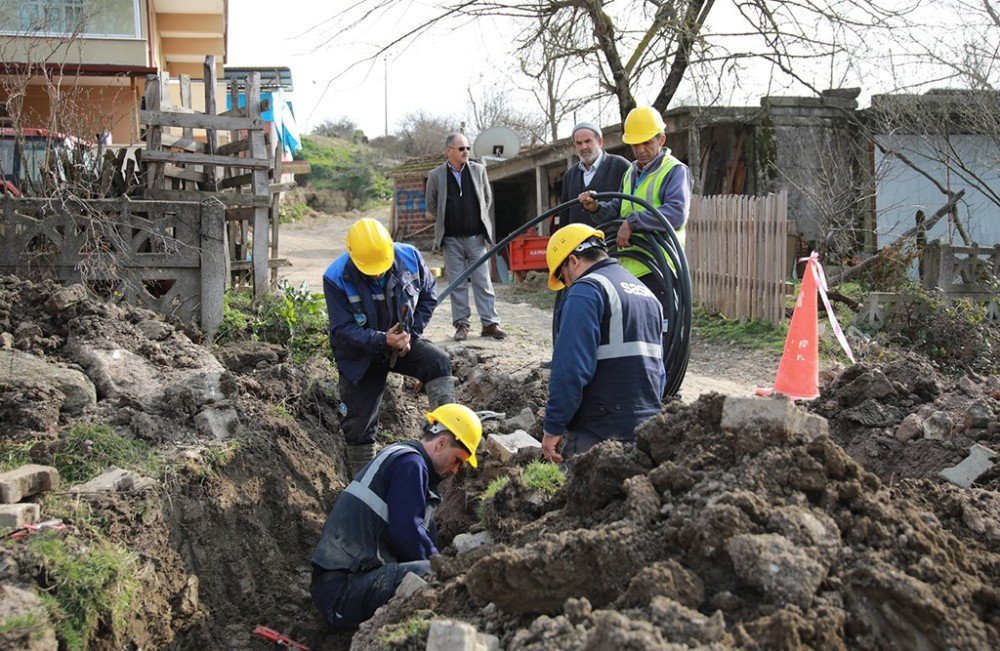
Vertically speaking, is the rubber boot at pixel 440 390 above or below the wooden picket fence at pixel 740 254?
below

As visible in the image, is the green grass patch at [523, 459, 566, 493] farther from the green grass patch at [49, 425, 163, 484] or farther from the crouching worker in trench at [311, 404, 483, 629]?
the green grass patch at [49, 425, 163, 484]

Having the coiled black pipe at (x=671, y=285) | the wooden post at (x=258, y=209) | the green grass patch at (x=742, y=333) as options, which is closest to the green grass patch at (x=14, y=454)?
the wooden post at (x=258, y=209)

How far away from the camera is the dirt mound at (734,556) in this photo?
2.94m

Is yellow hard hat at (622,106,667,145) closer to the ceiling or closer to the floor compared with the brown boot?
closer to the ceiling

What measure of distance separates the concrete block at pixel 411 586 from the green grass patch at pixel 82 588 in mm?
1451

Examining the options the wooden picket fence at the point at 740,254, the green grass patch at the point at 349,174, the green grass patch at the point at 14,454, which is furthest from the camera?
the green grass patch at the point at 349,174

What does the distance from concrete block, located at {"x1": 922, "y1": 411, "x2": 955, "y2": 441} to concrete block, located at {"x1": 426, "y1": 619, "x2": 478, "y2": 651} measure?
3.52 metres

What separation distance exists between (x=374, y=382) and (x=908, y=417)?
339 cm

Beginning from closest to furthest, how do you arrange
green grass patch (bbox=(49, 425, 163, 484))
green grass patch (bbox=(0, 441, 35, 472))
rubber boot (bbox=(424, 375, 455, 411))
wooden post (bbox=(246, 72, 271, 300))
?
1. green grass patch (bbox=(0, 441, 35, 472))
2. green grass patch (bbox=(49, 425, 163, 484))
3. rubber boot (bbox=(424, 375, 455, 411))
4. wooden post (bbox=(246, 72, 271, 300))

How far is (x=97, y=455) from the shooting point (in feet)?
17.5

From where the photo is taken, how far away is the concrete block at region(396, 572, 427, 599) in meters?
4.09

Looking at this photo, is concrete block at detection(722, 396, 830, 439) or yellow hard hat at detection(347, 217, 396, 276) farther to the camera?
yellow hard hat at detection(347, 217, 396, 276)

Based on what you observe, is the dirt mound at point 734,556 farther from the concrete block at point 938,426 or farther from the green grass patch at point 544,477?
the concrete block at point 938,426

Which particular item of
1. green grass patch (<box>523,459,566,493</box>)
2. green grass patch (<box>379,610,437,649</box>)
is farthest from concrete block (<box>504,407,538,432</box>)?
green grass patch (<box>379,610,437,649</box>)
